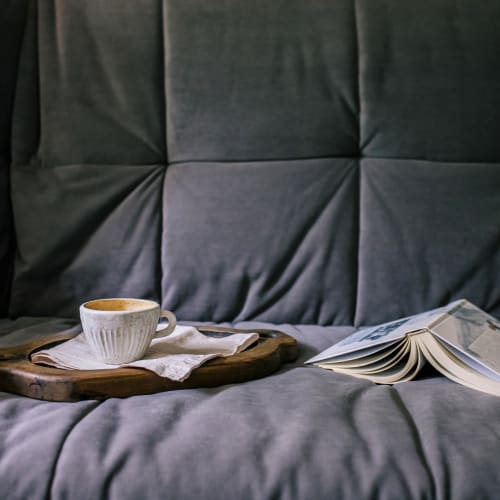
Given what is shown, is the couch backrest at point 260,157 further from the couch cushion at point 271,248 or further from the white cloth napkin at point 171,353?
the white cloth napkin at point 171,353

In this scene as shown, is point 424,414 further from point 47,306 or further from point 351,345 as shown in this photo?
point 47,306

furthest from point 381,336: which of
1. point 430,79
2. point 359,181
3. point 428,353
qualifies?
point 430,79

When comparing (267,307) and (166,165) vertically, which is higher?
(166,165)

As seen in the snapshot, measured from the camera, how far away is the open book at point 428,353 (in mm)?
830

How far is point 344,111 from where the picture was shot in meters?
1.30

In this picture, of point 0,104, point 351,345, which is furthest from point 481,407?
point 0,104

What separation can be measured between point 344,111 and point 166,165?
44 centimetres

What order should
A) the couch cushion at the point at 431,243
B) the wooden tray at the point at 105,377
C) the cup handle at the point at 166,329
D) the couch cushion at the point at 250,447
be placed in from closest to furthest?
the couch cushion at the point at 250,447 < the wooden tray at the point at 105,377 < the cup handle at the point at 166,329 < the couch cushion at the point at 431,243

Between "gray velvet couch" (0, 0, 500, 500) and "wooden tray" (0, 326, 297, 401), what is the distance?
30 cm

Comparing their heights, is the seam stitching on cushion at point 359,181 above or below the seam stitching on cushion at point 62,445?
above

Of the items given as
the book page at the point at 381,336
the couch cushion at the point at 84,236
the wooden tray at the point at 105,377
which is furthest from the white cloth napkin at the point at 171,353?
the couch cushion at the point at 84,236

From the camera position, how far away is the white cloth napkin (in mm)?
784

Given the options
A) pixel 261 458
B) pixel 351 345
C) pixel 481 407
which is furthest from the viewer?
pixel 351 345

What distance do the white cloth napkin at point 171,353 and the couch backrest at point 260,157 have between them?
336 millimetres
